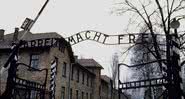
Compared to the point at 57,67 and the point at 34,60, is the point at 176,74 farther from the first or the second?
the point at 57,67

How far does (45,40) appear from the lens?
10.6 meters

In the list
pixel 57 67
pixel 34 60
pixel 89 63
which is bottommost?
pixel 89 63

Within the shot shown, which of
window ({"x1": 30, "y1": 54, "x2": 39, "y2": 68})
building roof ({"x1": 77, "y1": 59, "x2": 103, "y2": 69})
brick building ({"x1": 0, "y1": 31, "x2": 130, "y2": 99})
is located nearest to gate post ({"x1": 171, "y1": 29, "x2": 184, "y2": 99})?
brick building ({"x1": 0, "y1": 31, "x2": 130, "y2": 99})

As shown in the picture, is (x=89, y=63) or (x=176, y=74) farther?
(x=89, y=63)

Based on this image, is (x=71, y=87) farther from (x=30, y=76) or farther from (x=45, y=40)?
(x=45, y=40)

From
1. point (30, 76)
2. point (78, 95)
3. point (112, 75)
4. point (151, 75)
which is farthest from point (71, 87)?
point (112, 75)

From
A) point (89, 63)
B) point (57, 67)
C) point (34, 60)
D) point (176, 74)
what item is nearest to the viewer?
point (176, 74)

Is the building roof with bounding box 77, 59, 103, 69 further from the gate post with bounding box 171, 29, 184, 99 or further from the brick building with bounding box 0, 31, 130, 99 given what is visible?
the gate post with bounding box 171, 29, 184, 99

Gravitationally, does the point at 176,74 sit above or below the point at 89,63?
above

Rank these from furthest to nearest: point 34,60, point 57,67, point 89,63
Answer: point 89,63
point 57,67
point 34,60

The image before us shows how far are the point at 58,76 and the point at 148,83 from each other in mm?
21020

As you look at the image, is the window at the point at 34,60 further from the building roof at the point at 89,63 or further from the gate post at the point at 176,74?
the gate post at the point at 176,74

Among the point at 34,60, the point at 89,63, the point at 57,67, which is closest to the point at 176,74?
the point at 34,60

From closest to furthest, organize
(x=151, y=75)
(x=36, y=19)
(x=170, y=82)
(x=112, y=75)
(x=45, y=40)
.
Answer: (x=170, y=82)
(x=36, y=19)
(x=45, y=40)
(x=151, y=75)
(x=112, y=75)
